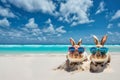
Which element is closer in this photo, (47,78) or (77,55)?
(47,78)

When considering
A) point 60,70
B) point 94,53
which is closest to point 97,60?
point 94,53

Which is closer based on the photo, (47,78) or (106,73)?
(47,78)

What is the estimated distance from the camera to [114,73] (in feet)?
22.6

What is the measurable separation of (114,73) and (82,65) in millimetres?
1041

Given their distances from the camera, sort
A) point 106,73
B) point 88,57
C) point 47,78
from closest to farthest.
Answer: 1. point 47,78
2. point 106,73
3. point 88,57

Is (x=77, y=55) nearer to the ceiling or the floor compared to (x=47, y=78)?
nearer to the ceiling

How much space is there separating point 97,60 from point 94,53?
9.6 inches

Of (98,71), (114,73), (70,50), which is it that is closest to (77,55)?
(70,50)

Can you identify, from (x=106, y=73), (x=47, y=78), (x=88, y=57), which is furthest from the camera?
(x=88, y=57)

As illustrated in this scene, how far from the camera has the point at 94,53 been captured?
686 cm

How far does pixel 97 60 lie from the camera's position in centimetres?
677

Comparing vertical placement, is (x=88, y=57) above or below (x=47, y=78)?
above

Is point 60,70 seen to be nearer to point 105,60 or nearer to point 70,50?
point 70,50

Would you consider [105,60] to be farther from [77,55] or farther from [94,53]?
[77,55]
